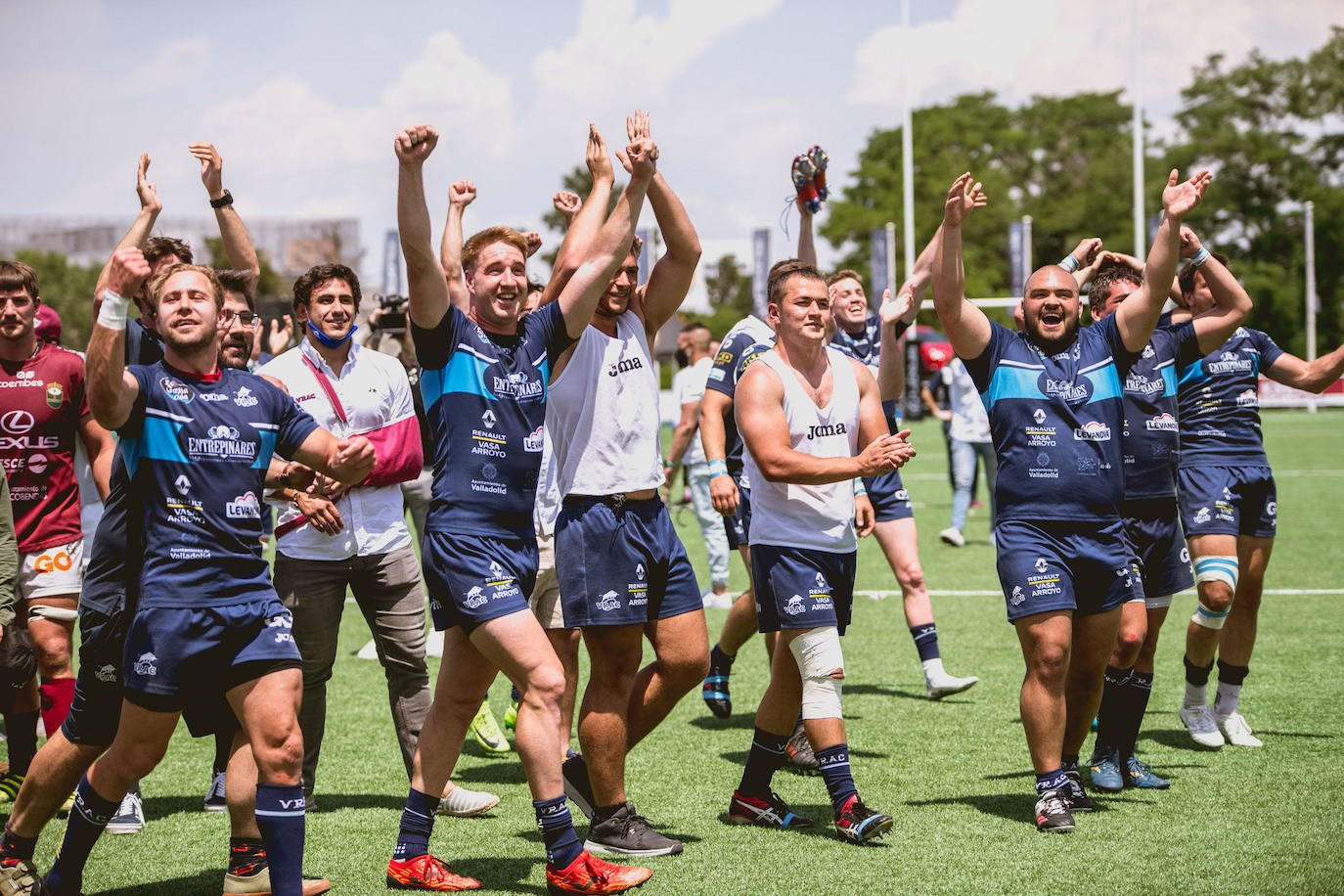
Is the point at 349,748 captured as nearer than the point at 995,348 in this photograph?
No

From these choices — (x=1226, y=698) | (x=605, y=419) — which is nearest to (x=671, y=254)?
(x=605, y=419)

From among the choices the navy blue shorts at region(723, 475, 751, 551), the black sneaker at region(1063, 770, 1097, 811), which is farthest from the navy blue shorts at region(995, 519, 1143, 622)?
the navy blue shorts at region(723, 475, 751, 551)

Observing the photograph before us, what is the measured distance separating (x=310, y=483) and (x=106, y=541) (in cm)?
81

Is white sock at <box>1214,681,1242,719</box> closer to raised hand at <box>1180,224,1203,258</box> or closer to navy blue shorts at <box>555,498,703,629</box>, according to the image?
raised hand at <box>1180,224,1203,258</box>

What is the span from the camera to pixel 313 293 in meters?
6.02

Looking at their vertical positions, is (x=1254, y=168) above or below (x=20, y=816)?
above

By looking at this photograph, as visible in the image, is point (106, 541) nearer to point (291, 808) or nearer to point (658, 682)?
point (291, 808)

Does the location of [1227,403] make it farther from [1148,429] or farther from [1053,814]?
[1053,814]

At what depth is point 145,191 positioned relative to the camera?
5461mm

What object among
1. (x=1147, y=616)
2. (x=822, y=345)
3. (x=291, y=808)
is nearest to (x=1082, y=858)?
(x=1147, y=616)

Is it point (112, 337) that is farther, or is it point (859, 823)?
point (859, 823)

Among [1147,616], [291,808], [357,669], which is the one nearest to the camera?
[291,808]

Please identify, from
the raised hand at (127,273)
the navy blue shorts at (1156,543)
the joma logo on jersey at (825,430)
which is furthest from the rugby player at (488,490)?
the navy blue shorts at (1156,543)

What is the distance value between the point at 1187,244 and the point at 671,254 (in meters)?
2.45
